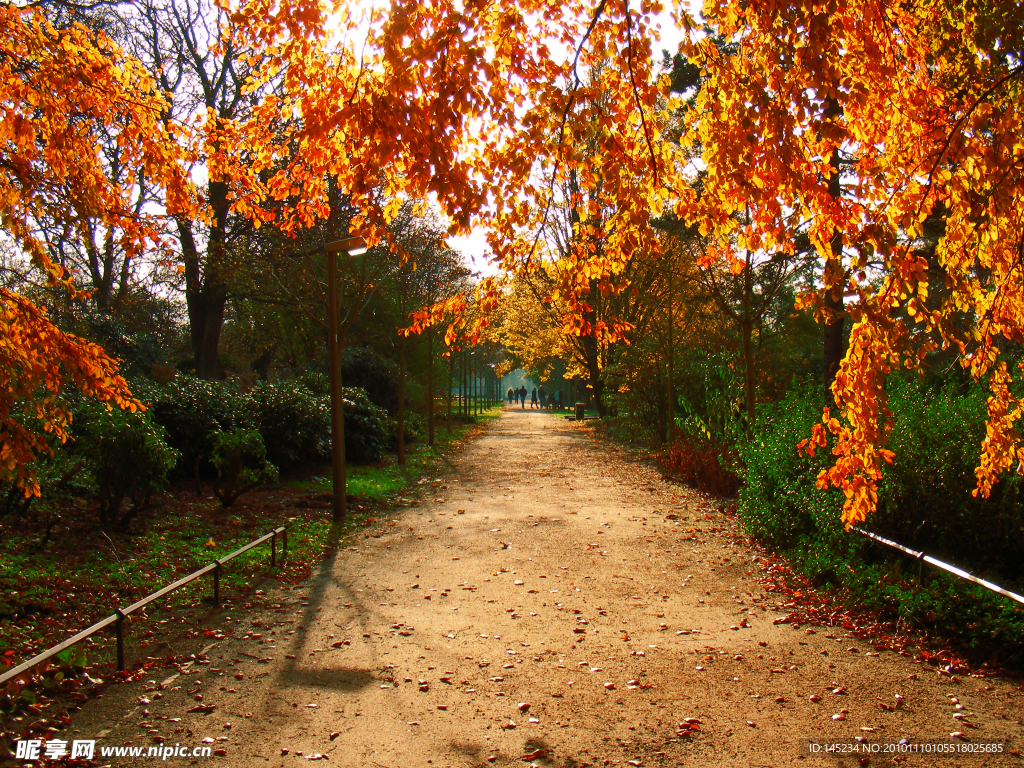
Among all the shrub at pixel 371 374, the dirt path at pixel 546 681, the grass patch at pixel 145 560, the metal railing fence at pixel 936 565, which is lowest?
the dirt path at pixel 546 681

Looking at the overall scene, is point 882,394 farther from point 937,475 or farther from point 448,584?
point 448,584

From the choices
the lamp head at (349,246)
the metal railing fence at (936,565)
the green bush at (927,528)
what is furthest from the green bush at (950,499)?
the lamp head at (349,246)

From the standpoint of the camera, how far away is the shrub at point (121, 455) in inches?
315

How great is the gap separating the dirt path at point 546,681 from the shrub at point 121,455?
7.56 feet

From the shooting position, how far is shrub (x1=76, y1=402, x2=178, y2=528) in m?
8.00

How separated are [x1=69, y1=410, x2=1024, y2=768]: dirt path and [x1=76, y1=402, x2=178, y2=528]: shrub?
2.31m

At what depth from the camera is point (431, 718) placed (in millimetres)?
4203

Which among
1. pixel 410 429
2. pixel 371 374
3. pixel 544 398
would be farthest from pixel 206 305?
pixel 544 398

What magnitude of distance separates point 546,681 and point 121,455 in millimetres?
5687

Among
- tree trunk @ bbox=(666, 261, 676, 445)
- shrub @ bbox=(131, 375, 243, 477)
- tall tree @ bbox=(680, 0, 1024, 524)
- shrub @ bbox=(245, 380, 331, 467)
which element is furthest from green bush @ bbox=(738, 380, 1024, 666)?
tree trunk @ bbox=(666, 261, 676, 445)

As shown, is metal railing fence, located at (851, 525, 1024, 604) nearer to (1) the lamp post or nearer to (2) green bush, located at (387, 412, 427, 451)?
(1) the lamp post

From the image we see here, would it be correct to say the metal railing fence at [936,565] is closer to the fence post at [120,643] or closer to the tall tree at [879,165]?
the tall tree at [879,165]

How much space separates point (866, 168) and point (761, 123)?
97 cm

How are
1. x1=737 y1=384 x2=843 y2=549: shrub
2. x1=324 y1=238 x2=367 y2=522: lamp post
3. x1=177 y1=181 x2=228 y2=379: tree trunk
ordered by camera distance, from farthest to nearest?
x1=177 y1=181 x2=228 y2=379: tree trunk → x1=324 y1=238 x2=367 y2=522: lamp post → x1=737 y1=384 x2=843 y2=549: shrub
